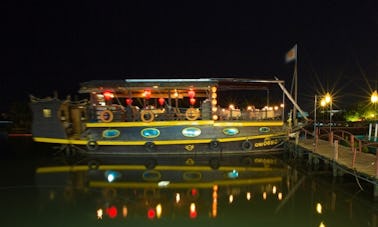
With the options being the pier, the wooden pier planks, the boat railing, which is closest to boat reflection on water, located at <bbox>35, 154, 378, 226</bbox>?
the pier

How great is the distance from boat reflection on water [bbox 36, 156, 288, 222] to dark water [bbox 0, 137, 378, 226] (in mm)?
27

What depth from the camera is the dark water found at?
745cm

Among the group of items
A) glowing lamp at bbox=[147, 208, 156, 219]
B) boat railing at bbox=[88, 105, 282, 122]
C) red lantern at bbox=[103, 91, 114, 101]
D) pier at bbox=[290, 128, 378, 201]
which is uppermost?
red lantern at bbox=[103, 91, 114, 101]

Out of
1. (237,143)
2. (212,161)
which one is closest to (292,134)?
(237,143)

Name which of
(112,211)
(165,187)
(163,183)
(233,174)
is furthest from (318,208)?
(112,211)

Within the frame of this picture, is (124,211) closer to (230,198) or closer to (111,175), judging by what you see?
(230,198)

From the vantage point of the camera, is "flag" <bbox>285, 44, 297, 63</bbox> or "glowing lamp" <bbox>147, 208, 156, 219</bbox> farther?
"flag" <bbox>285, 44, 297, 63</bbox>

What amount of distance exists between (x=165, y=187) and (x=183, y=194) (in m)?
1.04

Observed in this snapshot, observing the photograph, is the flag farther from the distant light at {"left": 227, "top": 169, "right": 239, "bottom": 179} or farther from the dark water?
the distant light at {"left": 227, "top": 169, "right": 239, "bottom": 179}

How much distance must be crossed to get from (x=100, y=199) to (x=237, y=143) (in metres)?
8.63

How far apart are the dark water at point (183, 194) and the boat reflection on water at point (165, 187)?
27 mm

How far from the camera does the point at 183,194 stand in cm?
953

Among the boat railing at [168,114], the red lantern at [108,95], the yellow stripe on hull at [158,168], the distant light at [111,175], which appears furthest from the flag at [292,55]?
the distant light at [111,175]

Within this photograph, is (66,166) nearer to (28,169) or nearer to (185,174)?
(28,169)
